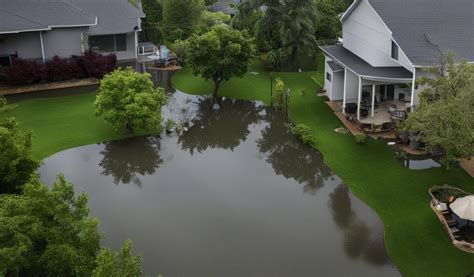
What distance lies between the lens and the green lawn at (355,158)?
1825cm

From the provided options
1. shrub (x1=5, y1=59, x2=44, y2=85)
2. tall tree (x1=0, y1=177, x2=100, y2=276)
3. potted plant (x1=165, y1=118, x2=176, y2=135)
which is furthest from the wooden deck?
shrub (x1=5, y1=59, x2=44, y2=85)

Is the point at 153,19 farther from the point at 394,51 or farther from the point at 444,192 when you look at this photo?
the point at 444,192

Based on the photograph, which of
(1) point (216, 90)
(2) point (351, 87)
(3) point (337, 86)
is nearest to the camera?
(2) point (351, 87)

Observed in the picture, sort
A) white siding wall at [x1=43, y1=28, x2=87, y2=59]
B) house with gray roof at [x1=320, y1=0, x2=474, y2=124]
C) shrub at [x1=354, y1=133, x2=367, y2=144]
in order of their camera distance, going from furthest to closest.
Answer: white siding wall at [x1=43, y1=28, x2=87, y2=59] < house with gray roof at [x1=320, y1=0, x2=474, y2=124] < shrub at [x1=354, y1=133, x2=367, y2=144]

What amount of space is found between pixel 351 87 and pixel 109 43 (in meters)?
22.5

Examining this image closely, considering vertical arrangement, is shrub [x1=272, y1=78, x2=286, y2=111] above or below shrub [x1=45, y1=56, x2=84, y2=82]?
below

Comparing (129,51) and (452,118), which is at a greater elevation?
(129,51)

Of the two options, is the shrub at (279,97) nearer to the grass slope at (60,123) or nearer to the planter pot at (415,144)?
the planter pot at (415,144)

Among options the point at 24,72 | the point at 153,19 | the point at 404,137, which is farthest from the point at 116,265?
the point at 153,19

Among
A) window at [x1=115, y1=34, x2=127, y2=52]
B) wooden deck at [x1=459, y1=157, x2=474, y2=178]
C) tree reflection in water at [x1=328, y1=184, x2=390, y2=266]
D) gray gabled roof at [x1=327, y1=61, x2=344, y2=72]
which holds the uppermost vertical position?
window at [x1=115, y1=34, x2=127, y2=52]

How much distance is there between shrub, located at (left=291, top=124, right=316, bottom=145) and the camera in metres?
27.8

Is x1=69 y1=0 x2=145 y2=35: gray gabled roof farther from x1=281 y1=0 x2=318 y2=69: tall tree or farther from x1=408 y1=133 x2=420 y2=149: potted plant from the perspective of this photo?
x1=408 y1=133 x2=420 y2=149: potted plant

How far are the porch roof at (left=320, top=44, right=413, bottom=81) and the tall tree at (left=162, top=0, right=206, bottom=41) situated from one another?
18.3 meters

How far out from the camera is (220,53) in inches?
1318
